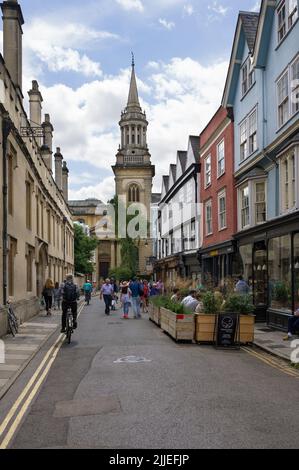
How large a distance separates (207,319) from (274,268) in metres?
5.60

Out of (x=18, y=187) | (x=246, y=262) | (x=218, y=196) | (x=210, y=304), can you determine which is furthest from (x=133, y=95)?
(x=210, y=304)

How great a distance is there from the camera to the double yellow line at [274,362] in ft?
35.8

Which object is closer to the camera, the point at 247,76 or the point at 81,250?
the point at 247,76

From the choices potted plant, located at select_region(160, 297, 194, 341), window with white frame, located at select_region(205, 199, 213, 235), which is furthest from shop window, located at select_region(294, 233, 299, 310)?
window with white frame, located at select_region(205, 199, 213, 235)

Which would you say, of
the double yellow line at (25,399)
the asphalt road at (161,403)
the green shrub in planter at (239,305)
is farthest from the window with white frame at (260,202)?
the double yellow line at (25,399)

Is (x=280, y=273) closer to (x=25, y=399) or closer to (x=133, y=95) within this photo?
(x=25, y=399)

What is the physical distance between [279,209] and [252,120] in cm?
491

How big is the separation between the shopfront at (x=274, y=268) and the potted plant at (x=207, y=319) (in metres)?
3.36

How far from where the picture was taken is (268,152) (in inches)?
775

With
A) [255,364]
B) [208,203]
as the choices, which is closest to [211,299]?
[255,364]

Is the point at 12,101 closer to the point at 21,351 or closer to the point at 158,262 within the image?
the point at 21,351

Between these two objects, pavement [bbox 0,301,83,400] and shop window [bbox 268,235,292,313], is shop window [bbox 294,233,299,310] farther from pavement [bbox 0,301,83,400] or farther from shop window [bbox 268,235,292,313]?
pavement [bbox 0,301,83,400]

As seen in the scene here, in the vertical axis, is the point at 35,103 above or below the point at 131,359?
above

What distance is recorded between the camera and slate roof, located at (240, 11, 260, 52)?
74.1 ft
